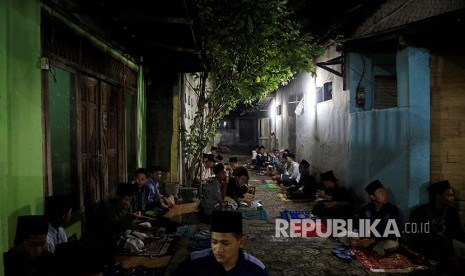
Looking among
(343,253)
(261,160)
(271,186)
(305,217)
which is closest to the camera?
(343,253)

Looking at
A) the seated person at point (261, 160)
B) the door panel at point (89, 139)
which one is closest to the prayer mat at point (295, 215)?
the door panel at point (89, 139)

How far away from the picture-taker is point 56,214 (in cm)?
505

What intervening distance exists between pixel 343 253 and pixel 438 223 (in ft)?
6.75

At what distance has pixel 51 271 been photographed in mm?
3379

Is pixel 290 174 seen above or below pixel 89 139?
below

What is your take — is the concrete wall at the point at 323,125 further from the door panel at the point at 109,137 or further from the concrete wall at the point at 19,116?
the concrete wall at the point at 19,116

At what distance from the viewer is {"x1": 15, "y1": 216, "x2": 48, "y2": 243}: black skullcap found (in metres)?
4.27

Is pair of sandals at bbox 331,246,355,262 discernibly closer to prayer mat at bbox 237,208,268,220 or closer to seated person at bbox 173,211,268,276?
prayer mat at bbox 237,208,268,220

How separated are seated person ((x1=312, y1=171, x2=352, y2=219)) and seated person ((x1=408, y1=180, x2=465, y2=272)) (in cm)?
230

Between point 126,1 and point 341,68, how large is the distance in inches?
304

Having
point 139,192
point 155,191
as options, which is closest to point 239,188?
point 155,191

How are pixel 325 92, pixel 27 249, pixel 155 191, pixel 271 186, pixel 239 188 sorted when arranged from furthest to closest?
pixel 271 186
pixel 325 92
pixel 239 188
pixel 155 191
pixel 27 249

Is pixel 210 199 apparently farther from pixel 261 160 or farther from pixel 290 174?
pixel 261 160

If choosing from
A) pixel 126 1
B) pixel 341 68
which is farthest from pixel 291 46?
pixel 126 1
